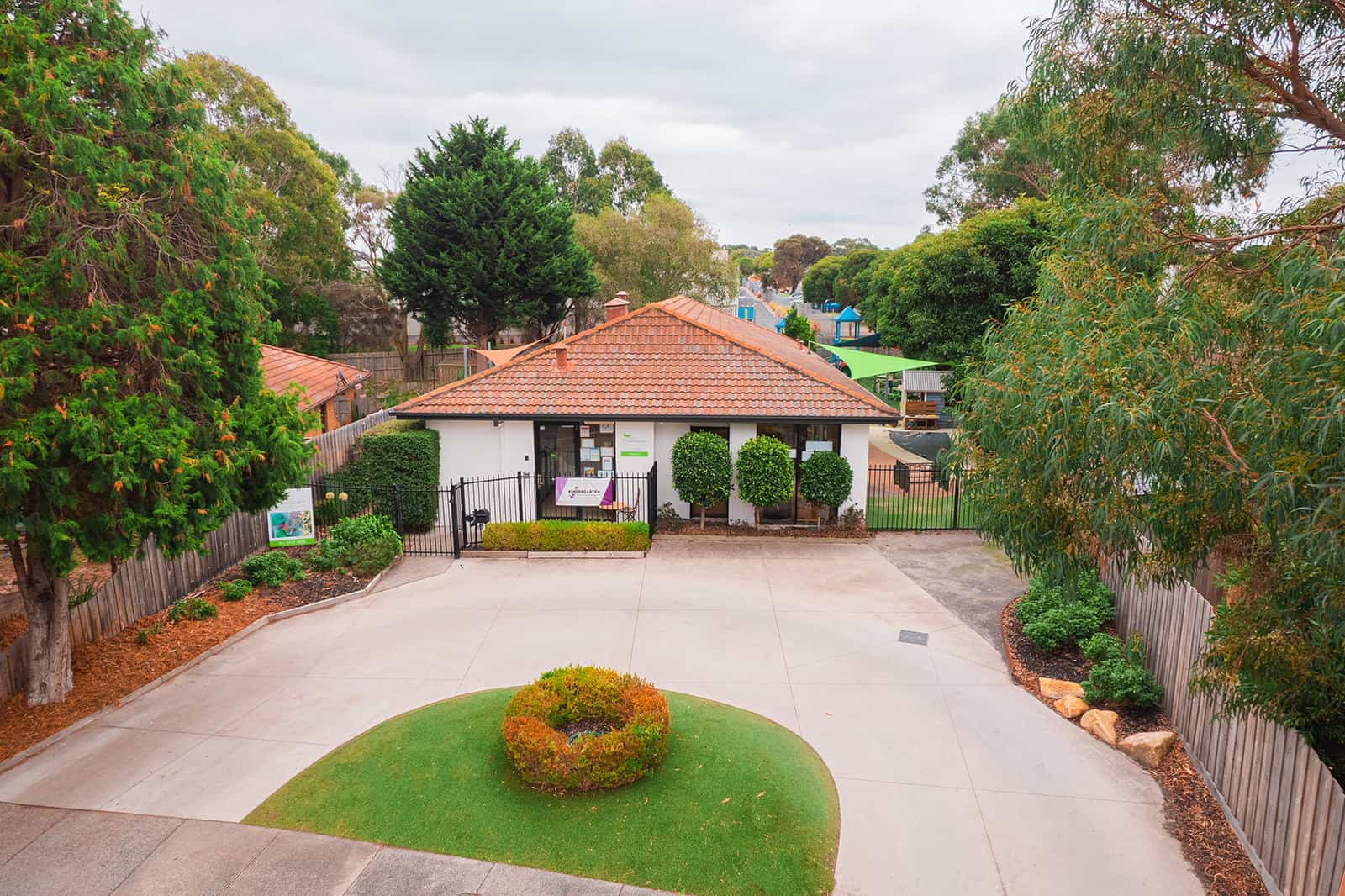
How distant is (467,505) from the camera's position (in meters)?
16.1

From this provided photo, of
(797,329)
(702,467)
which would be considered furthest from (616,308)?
(797,329)

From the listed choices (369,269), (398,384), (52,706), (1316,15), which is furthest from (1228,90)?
(369,269)

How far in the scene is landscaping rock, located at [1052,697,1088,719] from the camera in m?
→ 8.71

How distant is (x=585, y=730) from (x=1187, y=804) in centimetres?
575

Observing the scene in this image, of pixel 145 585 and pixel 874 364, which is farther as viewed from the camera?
pixel 874 364

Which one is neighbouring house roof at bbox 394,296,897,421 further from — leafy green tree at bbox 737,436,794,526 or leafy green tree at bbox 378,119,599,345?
leafy green tree at bbox 378,119,599,345

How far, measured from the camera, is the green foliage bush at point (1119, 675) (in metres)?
8.52

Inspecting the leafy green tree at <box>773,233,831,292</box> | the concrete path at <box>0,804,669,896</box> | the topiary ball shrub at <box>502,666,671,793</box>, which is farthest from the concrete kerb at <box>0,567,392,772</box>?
the leafy green tree at <box>773,233,831,292</box>

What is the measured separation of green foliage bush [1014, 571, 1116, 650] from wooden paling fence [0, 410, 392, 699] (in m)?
9.97

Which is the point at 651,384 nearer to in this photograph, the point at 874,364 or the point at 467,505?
the point at 467,505

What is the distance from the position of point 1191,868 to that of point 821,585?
277 inches

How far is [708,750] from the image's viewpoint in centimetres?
787

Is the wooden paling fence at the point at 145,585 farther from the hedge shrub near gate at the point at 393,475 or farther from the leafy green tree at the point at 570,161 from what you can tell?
the leafy green tree at the point at 570,161

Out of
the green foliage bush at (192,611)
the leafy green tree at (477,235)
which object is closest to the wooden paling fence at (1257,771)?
the green foliage bush at (192,611)
